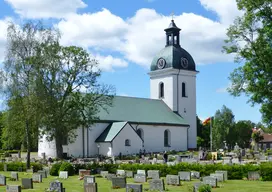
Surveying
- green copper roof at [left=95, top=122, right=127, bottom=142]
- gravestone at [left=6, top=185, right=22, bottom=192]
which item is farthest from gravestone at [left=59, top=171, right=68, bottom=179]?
green copper roof at [left=95, top=122, right=127, bottom=142]

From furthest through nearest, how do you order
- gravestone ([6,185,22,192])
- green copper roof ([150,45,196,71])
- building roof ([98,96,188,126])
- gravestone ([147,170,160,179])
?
green copper roof ([150,45,196,71])
building roof ([98,96,188,126])
gravestone ([147,170,160,179])
gravestone ([6,185,22,192])

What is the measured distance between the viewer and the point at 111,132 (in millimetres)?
52688

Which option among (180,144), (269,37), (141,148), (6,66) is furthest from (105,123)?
(269,37)

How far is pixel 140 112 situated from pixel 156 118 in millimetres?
2111

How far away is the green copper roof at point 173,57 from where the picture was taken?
2469 inches

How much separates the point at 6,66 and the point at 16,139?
22.2ft

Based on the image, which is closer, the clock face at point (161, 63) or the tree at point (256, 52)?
the tree at point (256, 52)

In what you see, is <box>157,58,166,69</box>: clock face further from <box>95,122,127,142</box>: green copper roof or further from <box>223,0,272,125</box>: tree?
<box>223,0,272,125</box>: tree

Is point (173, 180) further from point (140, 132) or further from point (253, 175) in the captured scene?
point (140, 132)

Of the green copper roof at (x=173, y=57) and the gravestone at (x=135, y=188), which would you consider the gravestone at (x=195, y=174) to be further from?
the green copper roof at (x=173, y=57)

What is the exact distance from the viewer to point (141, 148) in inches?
2162

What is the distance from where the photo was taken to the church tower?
63000 millimetres

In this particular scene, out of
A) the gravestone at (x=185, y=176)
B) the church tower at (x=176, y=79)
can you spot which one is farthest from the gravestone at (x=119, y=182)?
the church tower at (x=176, y=79)

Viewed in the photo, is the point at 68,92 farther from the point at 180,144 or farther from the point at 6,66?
the point at 180,144
